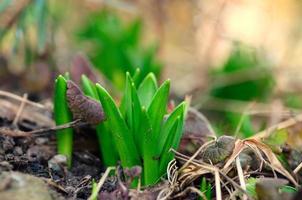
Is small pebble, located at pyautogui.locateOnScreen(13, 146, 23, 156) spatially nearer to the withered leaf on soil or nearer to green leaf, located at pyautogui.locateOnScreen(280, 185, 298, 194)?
the withered leaf on soil

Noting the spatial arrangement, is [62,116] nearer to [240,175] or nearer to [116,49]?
[240,175]

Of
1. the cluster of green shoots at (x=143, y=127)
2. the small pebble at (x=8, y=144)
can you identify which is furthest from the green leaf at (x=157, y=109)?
the small pebble at (x=8, y=144)

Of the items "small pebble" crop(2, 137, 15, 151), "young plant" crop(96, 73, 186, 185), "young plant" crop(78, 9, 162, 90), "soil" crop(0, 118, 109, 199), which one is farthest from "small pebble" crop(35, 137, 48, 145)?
"young plant" crop(78, 9, 162, 90)

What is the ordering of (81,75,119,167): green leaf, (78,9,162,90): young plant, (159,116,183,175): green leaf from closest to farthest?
(159,116,183,175): green leaf
(81,75,119,167): green leaf
(78,9,162,90): young plant

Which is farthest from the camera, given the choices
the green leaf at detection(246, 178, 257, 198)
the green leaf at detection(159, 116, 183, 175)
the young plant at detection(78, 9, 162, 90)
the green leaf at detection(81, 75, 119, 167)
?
the young plant at detection(78, 9, 162, 90)

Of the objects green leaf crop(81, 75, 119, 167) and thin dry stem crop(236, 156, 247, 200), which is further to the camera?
green leaf crop(81, 75, 119, 167)

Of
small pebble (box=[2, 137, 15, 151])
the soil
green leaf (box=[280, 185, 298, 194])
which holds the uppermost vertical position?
small pebble (box=[2, 137, 15, 151])
